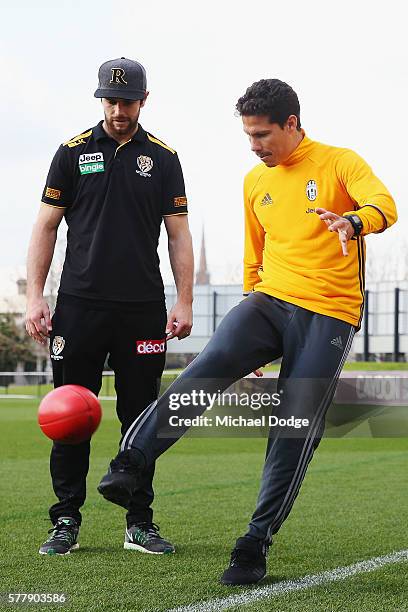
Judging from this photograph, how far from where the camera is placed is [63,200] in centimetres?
568

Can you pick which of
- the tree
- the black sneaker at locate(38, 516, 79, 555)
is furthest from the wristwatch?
the tree

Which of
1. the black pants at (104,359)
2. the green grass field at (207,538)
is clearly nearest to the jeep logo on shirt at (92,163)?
the black pants at (104,359)

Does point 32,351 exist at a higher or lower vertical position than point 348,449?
lower

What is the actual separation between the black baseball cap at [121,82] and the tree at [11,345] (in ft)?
239

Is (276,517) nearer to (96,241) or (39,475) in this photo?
(96,241)

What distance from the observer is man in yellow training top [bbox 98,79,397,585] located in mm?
4707

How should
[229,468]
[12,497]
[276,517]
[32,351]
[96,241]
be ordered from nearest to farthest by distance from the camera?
[276,517] < [96,241] < [12,497] < [229,468] < [32,351]

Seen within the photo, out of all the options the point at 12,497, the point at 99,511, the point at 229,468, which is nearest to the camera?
the point at 99,511

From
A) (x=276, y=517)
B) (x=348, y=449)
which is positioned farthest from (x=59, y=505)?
(x=348, y=449)

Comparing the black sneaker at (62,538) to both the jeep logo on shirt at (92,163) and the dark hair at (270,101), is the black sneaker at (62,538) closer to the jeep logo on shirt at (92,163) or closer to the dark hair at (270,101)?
the jeep logo on shirt at (92,163)

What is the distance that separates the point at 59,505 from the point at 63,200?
185cm

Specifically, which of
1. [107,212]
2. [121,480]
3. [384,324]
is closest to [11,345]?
[384,324]

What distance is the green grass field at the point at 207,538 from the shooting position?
4.43 metres

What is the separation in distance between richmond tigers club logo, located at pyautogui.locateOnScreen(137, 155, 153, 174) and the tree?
72516 mm
